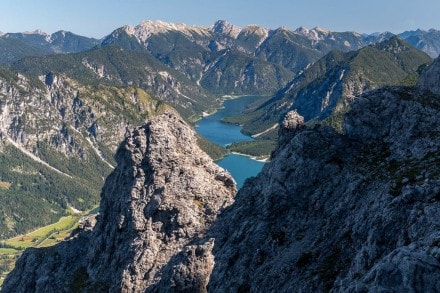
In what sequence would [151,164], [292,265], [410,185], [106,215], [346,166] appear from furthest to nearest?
[106,215], [151,164], [346,166], [292,265], [410,185]

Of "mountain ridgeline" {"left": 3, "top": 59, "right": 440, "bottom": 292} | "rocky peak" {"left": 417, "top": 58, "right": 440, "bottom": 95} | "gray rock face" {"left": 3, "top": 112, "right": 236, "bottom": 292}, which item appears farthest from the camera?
"gray rock face" {"left": 3, "top": 112, "right": 236, "bottom": 292}

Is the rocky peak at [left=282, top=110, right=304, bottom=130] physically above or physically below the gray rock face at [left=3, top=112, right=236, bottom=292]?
above

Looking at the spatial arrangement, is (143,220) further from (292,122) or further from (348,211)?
(348,211)

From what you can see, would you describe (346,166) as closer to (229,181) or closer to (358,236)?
(358,236)

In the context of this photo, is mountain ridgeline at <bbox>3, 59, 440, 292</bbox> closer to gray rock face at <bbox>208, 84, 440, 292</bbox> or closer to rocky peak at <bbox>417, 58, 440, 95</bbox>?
gray rock face at <bbox>208, 84, 440, 292</bbox>

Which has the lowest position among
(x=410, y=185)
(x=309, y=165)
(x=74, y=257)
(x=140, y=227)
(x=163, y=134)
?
(x=74, y=257)

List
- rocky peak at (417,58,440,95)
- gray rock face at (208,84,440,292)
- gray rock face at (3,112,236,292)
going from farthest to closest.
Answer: gray rock face at (3,112,236,292), rocky peak at (417,58,440,95), gray rock face at (208,84,440,292)

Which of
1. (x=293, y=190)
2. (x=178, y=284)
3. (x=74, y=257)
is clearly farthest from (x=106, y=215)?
(x=293, y=190)

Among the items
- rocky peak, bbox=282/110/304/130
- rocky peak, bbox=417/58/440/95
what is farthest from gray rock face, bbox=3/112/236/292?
rocky peak, bbox=417/58/440/95
